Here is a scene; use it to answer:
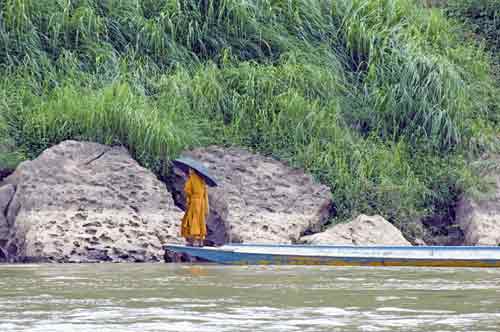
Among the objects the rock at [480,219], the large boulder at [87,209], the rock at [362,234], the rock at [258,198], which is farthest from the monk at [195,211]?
the rock at [480,219]

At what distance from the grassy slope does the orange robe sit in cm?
175

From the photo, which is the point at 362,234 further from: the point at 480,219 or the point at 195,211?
the point at 195,211

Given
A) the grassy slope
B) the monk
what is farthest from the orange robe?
the grassy slope

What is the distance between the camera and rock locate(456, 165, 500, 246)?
15.9m

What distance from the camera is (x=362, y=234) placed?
15.3m

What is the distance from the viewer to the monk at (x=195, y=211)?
575 inches

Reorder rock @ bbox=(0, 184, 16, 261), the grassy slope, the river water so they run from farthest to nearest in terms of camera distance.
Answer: the grassy slope → rock @ bbox=(0, 184, 16, 261) → the river water

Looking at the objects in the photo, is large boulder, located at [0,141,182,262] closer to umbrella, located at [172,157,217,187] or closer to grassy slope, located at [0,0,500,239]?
umbrella, located at [172,157,217,187]

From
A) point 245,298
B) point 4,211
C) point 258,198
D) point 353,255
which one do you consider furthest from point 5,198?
point 245,298

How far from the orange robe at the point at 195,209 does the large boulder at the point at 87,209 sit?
1.13ft

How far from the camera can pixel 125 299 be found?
9.95 metres

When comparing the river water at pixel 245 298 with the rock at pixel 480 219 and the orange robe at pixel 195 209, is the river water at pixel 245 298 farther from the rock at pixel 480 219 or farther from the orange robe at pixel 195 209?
the rock at pixel 480 219

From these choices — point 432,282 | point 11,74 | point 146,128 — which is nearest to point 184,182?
point 146,128

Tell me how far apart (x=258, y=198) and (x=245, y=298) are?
5.93 meters
